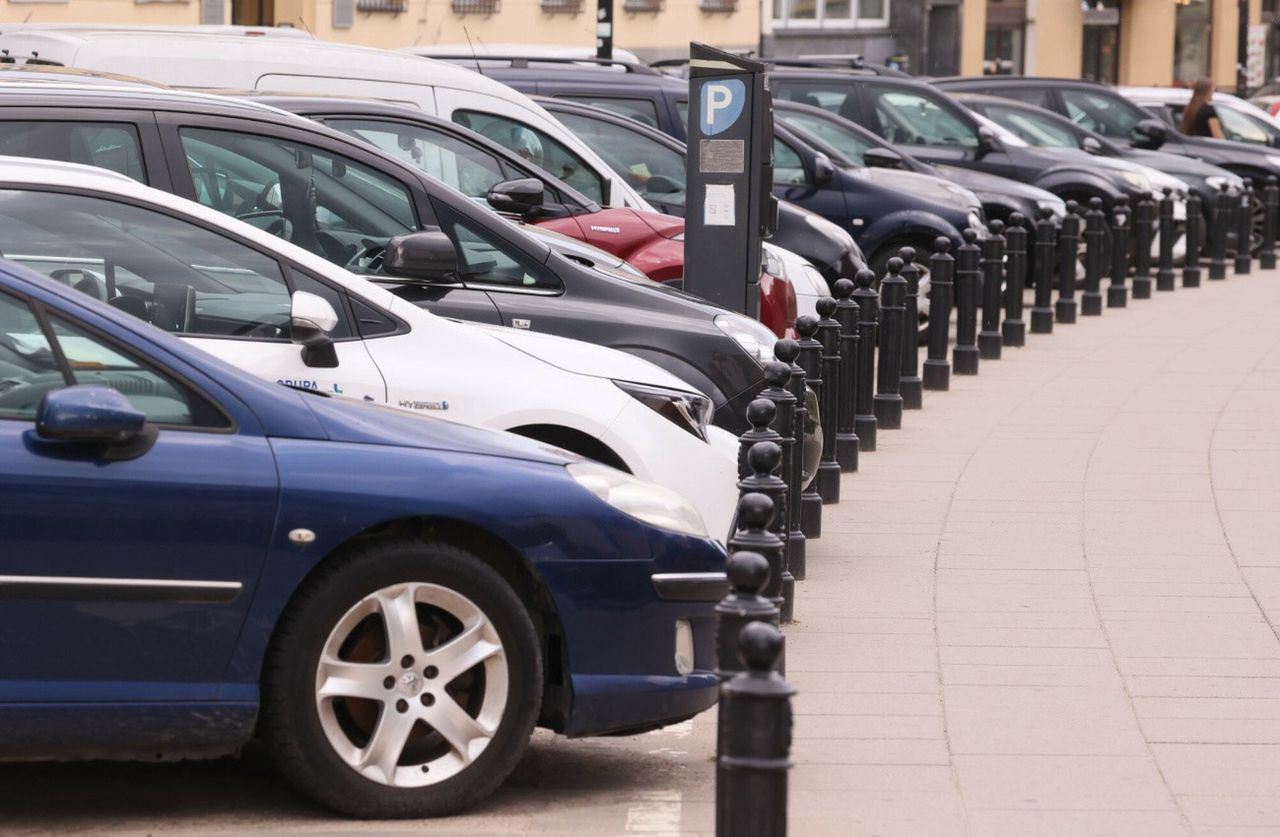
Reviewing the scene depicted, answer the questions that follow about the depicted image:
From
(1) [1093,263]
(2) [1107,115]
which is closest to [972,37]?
(2) [1107,115]

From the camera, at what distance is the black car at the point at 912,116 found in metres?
19.8

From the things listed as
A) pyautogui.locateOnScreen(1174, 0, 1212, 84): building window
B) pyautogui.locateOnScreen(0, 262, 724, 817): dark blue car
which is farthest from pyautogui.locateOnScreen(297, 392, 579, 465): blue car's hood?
pyautogui.locateOnScreen(1174, 0, 1212, 84): building window

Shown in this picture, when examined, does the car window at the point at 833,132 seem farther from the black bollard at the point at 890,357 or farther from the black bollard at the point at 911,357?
the black bollard at the point at 890,357

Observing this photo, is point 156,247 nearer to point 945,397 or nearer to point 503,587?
point 503,587

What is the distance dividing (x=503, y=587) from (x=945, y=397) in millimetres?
9005

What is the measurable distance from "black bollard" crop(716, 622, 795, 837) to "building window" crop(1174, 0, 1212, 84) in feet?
176

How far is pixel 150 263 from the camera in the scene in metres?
6.62

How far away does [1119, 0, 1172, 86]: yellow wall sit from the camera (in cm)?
5391

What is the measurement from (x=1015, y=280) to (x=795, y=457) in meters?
8.29

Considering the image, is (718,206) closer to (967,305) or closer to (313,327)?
(967,305)

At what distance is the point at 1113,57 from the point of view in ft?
177

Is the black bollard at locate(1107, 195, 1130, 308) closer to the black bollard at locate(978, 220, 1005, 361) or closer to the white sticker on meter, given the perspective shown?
the black bollard at locate(978, 220, 1005, 361)

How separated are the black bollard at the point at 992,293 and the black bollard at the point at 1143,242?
421cm

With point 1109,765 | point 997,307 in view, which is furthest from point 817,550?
point 997,307
